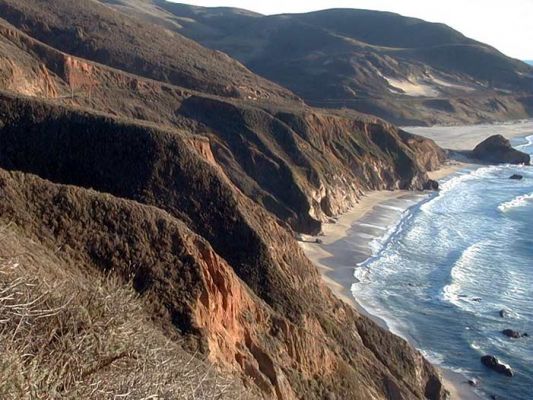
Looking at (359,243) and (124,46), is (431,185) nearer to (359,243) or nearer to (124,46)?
(359,243)

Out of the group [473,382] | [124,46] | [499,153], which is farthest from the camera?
[499,153]

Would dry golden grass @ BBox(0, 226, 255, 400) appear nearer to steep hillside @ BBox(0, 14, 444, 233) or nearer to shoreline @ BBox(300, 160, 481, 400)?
shoreline @ BBox(300, 160, 481, 400)

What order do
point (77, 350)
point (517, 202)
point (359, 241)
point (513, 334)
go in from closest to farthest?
point (77, 350) → point (513, 334) → point (359, 241) → point (517, 202)

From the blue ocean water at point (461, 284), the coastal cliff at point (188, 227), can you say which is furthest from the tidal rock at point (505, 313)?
the coastal cliff at point (188, 227)

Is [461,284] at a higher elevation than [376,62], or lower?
lower

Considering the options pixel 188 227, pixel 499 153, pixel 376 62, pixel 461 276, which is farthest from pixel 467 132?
pixel 188 227

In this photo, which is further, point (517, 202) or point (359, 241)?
point (517, 202)

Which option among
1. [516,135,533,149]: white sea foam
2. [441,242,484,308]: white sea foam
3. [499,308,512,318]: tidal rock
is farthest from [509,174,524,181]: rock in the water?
[499,308,512,318]: tidal rock
